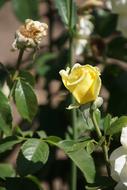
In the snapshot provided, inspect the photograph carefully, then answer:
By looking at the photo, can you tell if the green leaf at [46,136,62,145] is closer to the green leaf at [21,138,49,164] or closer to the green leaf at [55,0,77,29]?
the green leaf at [21,138,49,164]

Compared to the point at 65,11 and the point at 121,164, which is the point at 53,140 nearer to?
the point at 121,164

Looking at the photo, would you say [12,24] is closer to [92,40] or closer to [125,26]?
[92,40]

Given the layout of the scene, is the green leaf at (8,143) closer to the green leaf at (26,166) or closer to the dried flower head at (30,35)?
the green leaf at (26,166)

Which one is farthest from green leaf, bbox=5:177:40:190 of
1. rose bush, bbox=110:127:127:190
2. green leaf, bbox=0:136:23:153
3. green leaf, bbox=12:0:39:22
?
green leaf, bbox=12:0:39:22

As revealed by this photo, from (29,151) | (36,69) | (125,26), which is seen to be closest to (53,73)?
(36,69)

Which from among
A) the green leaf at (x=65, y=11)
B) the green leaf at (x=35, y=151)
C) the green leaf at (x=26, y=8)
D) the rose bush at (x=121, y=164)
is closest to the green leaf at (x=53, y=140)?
the green leaf at (x=35, y=151)

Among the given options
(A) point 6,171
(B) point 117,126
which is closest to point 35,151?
(B) point 117,126

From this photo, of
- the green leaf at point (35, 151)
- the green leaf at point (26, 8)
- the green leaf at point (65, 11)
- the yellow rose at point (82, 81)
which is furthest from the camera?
the green leaf at point (26, 8)
